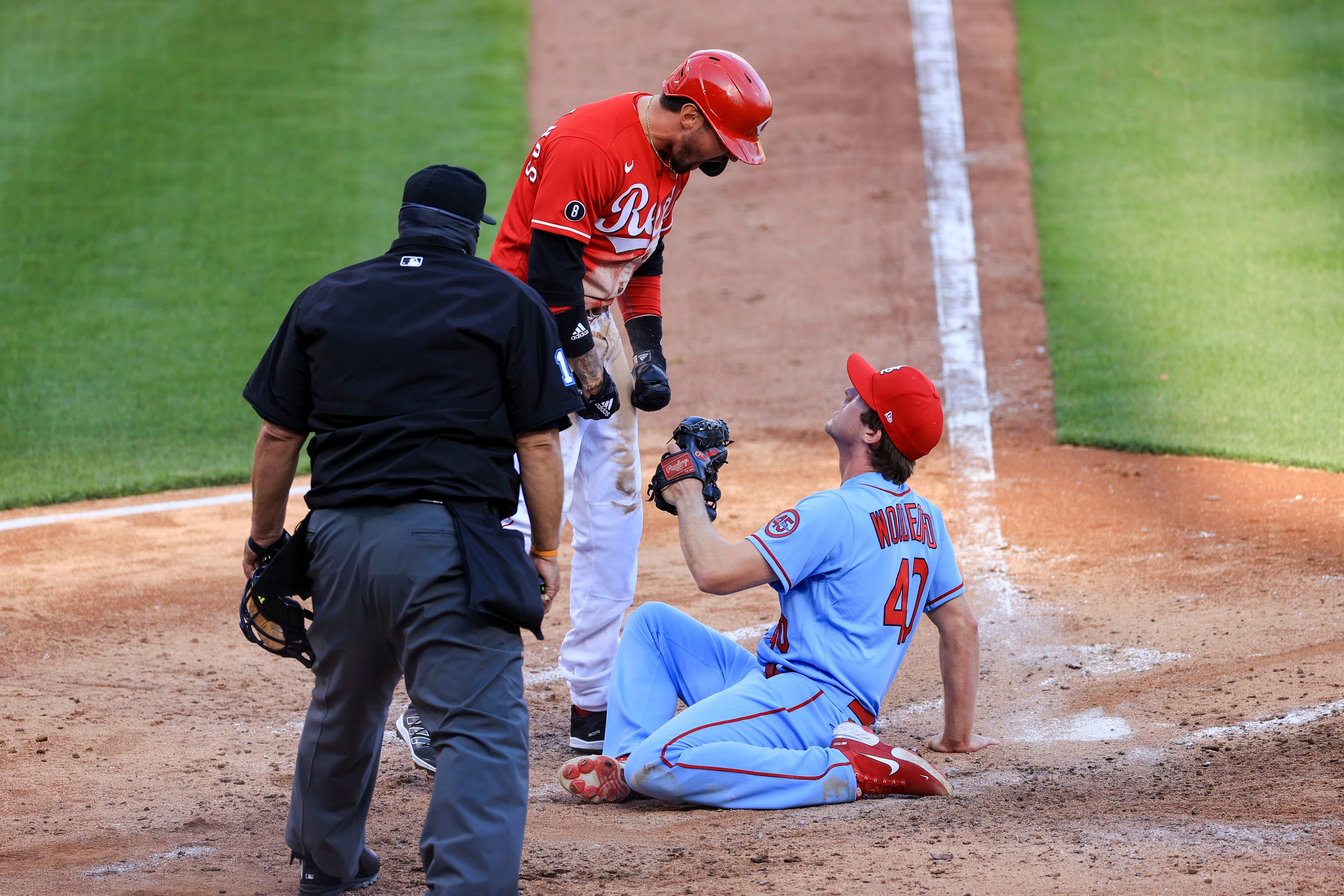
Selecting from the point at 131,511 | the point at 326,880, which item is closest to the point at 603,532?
the point at 326,880

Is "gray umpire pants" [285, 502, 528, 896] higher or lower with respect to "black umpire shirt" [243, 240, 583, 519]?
lower

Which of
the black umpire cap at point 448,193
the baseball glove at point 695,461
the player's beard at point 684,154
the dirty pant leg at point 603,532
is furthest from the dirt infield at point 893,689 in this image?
the player's beard at point 684,154

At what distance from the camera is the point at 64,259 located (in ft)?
33.4

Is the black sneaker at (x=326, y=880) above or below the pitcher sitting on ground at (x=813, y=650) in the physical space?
below

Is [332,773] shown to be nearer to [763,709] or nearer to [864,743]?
[763,709]

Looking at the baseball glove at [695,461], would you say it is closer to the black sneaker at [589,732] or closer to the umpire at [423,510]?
the umpire at [423,510]

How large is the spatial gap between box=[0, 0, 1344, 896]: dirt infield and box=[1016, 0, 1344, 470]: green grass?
405 millimetres

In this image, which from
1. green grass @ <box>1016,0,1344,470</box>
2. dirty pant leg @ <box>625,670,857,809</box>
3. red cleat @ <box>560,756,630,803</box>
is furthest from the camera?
green grass @ <box>1016,0,1344,470</box>

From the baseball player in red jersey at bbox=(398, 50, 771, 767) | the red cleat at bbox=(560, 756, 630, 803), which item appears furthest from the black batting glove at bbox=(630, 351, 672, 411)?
the red cleat at bbox=(560, 756, 630, 803)

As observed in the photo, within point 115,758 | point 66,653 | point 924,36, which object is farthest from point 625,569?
point 924,36

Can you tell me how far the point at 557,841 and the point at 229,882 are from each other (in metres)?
0.84

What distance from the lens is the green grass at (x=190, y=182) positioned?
8.38 m

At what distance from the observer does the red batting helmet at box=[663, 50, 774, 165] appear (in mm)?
4039

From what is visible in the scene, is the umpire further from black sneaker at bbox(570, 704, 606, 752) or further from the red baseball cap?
black sneaker at bbox(570, 704, 606, 752)
